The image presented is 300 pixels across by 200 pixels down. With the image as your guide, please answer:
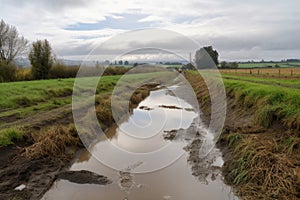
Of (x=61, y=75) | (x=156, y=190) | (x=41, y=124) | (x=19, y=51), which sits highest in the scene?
(x=19, y=51)

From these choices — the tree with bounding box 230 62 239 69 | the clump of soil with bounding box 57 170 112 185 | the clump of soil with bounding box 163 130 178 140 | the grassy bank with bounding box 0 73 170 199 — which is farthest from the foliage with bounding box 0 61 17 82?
the tree with bounding box 230 62 239 69

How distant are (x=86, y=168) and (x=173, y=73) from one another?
58.1m

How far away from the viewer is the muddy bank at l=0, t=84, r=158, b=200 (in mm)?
7461

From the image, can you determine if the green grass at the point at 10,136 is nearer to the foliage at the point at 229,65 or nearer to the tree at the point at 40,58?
the tree at the point at 40,58

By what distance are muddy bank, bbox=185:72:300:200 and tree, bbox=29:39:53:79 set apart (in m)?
34.6

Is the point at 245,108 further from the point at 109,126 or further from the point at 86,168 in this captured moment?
the point at 86,168

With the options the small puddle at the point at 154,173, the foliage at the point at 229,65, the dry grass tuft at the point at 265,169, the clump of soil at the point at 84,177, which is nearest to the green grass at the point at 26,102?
the clump of soil at the point at 84,177

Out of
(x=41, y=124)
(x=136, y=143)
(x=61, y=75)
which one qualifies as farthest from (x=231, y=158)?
(x=61, y=75)

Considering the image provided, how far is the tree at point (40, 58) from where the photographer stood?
38.9m

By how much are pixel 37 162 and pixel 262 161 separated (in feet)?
24.4

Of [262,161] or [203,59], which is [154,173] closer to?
[262,161]

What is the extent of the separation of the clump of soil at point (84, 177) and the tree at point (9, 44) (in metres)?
40.0

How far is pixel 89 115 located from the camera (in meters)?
14.4

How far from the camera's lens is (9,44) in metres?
44.5
